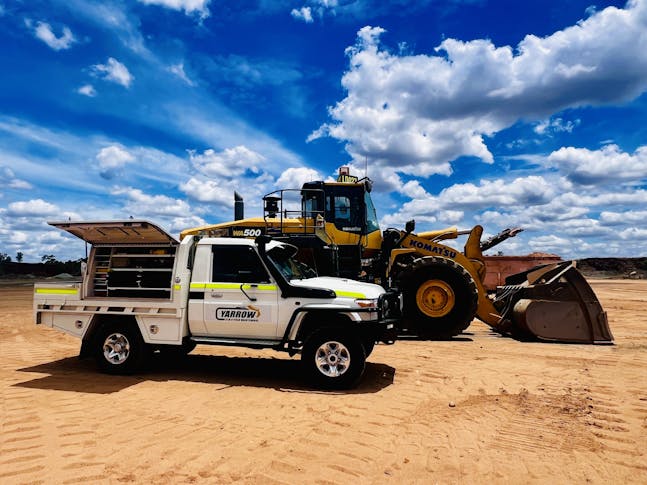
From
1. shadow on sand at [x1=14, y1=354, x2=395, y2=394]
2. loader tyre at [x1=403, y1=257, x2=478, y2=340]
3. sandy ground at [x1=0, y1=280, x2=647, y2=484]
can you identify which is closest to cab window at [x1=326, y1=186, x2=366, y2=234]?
loader tyre at [x1=403, y1=257, x2=478, y2=340]

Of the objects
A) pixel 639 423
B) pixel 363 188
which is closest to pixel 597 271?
pixel 363 188

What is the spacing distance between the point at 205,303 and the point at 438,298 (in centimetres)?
594

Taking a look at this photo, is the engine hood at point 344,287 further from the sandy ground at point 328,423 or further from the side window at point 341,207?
the side window at point 341,207

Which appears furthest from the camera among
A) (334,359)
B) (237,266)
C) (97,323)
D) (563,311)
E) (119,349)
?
(563,311)

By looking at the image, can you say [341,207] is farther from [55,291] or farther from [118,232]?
[55,291]

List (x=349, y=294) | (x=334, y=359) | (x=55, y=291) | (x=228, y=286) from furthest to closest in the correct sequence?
1. (x=55, y=291)
2. (x=228, y=286)
3. (x=349, y=294)
4. (x=334, y=359)

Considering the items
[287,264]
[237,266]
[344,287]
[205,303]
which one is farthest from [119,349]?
[344,287]

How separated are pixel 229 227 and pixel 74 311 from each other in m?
5.39

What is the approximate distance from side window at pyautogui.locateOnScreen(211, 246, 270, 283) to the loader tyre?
4.97 metres

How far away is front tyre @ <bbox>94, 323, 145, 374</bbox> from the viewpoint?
23.4 ft

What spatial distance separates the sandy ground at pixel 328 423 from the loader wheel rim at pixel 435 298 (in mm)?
2383

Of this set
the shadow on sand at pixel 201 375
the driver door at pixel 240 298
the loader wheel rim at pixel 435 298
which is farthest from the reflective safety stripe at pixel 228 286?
the loader wheel rim at pixel 435 298

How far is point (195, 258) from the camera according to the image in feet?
23.5

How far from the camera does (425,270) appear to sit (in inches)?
429
